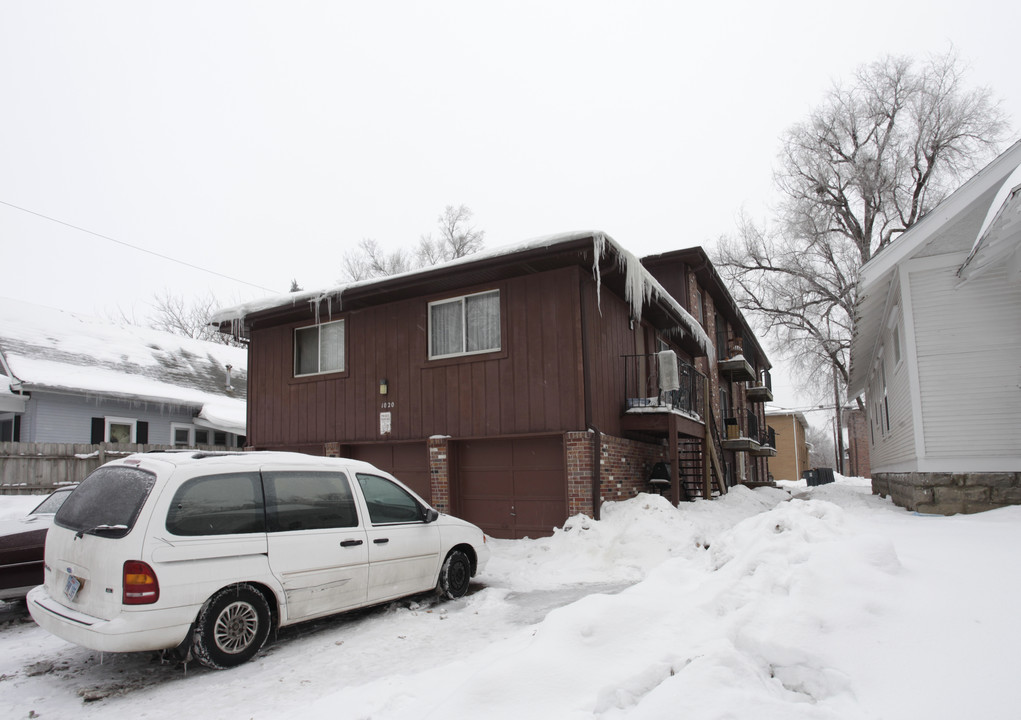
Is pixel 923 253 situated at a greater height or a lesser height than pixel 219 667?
greater

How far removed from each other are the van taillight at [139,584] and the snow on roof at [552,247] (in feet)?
22.5

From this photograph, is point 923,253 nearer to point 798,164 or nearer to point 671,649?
point 671,649

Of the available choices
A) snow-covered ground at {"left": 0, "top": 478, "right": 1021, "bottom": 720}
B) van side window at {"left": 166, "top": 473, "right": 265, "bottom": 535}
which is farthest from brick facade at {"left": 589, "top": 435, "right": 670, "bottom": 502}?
van side window at {"left": 166, "top": 473, "right": 265, "bottom": 535}

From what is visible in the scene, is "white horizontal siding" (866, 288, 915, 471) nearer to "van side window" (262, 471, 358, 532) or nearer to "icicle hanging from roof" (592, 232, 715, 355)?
"icicle hanging from roof" (592, 232, 715, 355)

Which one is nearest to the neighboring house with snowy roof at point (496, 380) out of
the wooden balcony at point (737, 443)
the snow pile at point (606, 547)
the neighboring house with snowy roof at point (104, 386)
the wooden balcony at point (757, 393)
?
the snow pile at point (606, 547)

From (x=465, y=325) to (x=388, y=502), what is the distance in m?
5.53

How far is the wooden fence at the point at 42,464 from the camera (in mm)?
15570

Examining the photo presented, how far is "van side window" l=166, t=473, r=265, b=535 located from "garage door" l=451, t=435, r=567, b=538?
19.3ft

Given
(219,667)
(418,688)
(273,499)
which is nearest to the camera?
(418,688)

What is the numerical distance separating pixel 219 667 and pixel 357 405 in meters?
8.20

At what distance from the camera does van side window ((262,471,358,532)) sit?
18.4 feet

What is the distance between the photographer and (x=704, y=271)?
18.8 metres

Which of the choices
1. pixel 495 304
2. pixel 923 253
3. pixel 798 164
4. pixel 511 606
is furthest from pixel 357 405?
pixel 798 164

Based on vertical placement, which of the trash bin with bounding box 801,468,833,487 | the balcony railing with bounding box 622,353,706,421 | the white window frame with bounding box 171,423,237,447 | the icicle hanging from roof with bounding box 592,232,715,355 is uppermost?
the icicle hanging from roof with bounding box 592,232,715,355
